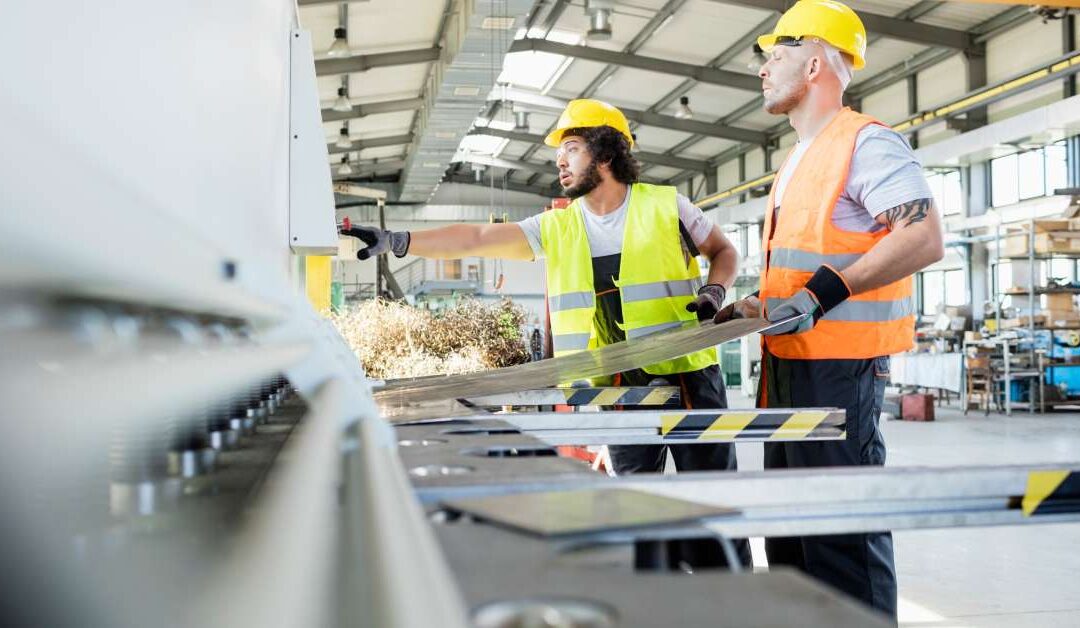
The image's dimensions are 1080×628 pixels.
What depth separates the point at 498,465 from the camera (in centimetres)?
87

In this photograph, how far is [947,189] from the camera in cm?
1552

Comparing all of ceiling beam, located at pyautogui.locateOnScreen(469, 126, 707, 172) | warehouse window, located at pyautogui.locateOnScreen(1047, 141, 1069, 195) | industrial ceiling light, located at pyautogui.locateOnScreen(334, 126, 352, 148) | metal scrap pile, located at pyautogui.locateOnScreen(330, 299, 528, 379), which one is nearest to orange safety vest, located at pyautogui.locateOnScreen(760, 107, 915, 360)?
metal scrap pile, located at pyautogui.locateOnScreen(330, 299, 528, 379)

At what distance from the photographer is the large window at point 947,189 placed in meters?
15.3

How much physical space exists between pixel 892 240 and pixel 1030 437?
7087 millimetres

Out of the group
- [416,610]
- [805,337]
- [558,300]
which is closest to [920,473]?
[416,610]

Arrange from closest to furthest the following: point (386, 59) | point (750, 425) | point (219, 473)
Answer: point (219, 473) < point (750, 425) < point (386, 59)

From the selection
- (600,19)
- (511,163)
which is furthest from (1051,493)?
(511,163)

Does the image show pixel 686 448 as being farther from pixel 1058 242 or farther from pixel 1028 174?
pixel 1028 174

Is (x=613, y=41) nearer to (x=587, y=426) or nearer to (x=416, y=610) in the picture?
(x=587, y=426)

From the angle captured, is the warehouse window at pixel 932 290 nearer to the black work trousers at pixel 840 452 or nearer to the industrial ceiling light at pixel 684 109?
the industrial ceiling light at pixel 684 109

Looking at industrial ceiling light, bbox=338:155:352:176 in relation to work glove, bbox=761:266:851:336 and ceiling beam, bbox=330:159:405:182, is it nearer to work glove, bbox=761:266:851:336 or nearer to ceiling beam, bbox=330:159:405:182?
ceiling beam, bbox=330:159:405:182

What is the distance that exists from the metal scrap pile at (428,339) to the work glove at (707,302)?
314cm

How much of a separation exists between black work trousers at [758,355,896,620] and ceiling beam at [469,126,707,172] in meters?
18.0

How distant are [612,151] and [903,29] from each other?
10816 millimetres
